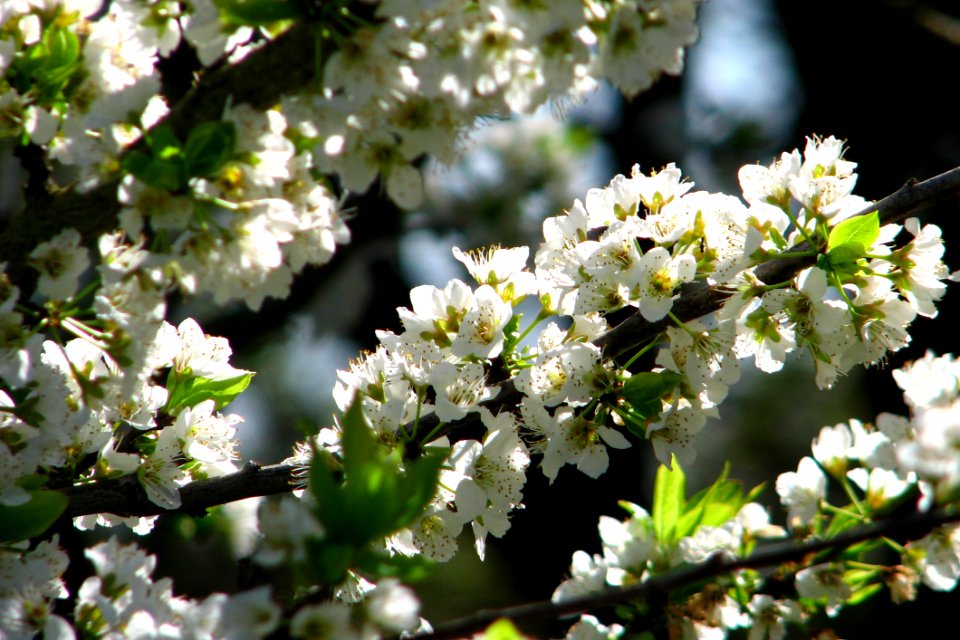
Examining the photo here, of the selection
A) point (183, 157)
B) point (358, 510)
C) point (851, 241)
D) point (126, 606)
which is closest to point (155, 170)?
point (183, 157)

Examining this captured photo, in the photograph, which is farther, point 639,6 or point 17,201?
point 17,201

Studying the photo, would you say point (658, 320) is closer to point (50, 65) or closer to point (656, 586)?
point (656, 586)

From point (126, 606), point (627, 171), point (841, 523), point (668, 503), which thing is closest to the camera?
point (126, 606)

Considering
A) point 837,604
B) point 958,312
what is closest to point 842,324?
point 837,604

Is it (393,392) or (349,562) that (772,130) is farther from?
(349,562)

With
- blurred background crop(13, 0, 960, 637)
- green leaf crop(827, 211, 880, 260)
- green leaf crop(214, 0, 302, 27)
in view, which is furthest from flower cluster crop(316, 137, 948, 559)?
blurred background crop(13, 0, 960, 637)

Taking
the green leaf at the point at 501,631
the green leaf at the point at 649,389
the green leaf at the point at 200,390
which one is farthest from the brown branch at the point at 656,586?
the green leaf at the point at 200,390
